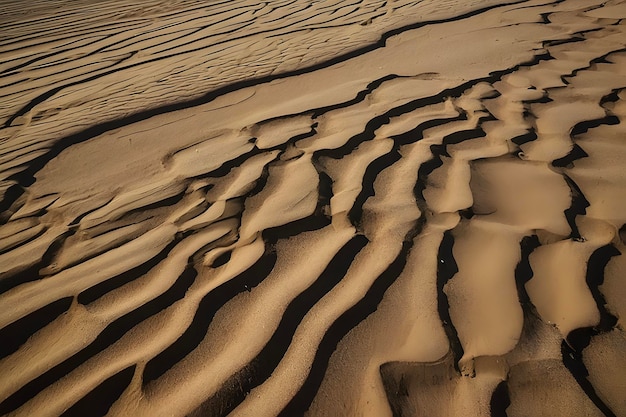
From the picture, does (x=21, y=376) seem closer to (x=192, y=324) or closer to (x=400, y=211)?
(x=192, y=324)

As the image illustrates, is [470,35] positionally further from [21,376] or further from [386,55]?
[21,376]

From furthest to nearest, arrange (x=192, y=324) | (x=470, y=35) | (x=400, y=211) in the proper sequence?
1. (x=470, y=35)
2. (x=400, y=211)
3. (x=192, y=324)

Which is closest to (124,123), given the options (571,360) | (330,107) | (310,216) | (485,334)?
(330,107)

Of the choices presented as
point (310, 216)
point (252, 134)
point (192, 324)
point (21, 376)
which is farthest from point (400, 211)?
point (21, 376)

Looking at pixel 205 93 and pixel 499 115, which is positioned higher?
pixel 205 93

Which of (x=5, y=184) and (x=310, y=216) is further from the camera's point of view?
(x=5, y=184)

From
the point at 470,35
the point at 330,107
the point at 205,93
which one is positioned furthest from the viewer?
the point at 470,35

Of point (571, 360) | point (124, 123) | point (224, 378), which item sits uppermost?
point (124, 123)
